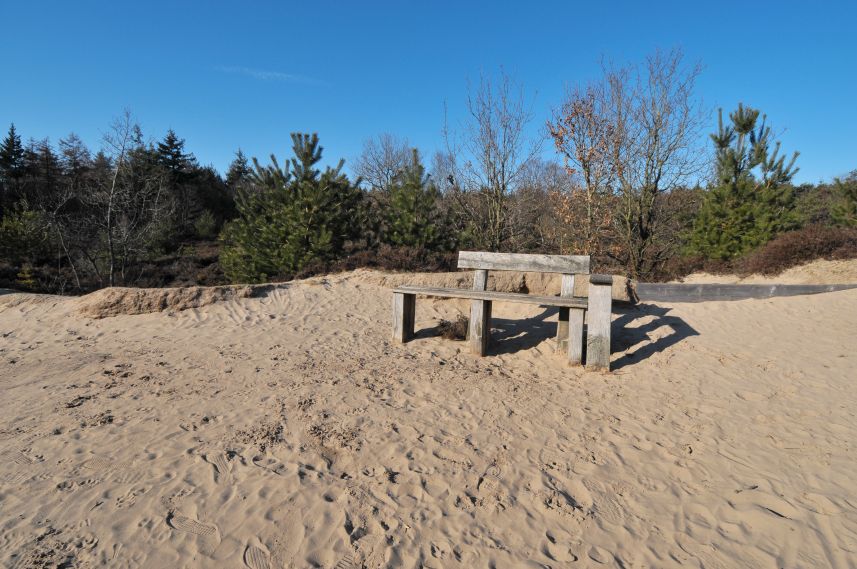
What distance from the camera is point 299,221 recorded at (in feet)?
40.8

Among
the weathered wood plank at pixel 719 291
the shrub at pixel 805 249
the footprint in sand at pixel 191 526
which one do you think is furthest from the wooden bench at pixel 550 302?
the shrub at pixel 805 249

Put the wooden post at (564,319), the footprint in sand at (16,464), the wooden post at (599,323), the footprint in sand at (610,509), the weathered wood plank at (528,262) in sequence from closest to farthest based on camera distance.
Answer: the footprint in sand at (610,509) < the footprint in sand at (16,464) < the wooden post at (599,323) < the weathered wood plank at (528,262) < the wooden post at (564,319)

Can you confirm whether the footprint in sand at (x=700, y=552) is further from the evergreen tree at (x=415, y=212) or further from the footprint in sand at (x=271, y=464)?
the evergreen tree at (x=415, y=212)

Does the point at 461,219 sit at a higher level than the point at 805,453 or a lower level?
higher

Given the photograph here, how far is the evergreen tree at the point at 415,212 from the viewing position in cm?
1282

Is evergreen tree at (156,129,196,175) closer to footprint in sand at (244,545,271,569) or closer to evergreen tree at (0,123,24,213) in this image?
evergreen tree at (0,123,24,213)

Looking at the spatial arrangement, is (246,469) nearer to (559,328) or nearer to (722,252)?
(559,328)

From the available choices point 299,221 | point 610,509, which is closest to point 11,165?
point 299,221

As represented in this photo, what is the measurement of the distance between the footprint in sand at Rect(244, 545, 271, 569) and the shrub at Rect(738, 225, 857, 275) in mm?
12525

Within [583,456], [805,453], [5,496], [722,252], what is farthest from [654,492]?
[722,252]

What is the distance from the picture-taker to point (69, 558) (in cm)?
204

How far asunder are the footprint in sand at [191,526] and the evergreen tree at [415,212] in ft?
35.4

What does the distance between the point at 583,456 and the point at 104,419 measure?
12.2ft

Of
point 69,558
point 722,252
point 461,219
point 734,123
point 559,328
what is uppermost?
point 734,123
